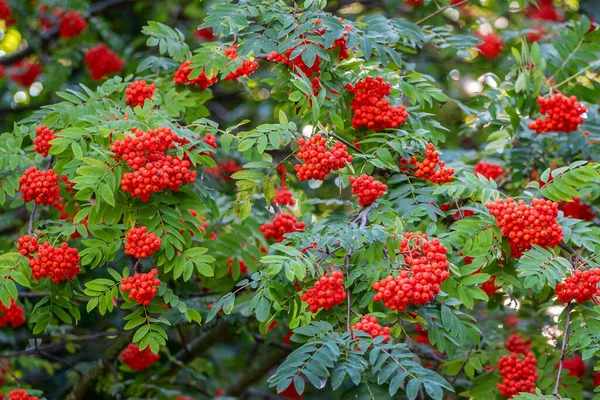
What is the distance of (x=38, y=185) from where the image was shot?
3.20 metres

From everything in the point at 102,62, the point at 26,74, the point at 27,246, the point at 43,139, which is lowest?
the point at 26,74

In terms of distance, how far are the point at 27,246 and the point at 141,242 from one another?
567mm

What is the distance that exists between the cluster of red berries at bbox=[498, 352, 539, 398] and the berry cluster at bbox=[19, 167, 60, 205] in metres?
2.22

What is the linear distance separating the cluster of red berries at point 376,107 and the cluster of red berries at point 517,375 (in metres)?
1.24

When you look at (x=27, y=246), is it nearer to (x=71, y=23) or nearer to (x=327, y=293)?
(x=327, y=293)

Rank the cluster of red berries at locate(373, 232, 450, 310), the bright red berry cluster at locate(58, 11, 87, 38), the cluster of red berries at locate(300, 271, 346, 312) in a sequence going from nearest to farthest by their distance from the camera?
1. the cluster of red berries at locate(373, 232, 450, 310)
2. the cluster of red berries at locate(300, 271, 346, 312)
3. the bright red berry cluster at locate(58, 11, 87, 38)

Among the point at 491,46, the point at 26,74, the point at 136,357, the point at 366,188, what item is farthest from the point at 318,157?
the point at 26,74

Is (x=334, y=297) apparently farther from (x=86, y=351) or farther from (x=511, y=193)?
(x=86, y=351)

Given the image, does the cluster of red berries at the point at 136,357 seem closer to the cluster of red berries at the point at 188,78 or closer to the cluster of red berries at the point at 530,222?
the cluster of red berries at the point at 188,78

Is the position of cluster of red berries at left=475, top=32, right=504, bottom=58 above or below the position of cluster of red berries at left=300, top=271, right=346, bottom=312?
below

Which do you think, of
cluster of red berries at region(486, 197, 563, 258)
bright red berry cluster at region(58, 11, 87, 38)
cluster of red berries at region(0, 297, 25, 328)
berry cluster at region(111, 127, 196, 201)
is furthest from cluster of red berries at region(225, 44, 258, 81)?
bright red berry cluster at region(58, 11, 87, 38)

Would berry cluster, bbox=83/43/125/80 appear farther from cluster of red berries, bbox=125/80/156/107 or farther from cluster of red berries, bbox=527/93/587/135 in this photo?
cluster of red berries, bbox=527/93/587/135

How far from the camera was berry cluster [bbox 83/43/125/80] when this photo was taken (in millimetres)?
5891

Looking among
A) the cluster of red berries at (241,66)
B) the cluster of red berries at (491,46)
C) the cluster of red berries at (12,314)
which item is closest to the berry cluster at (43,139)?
the cluster of red berries at (241,66)
